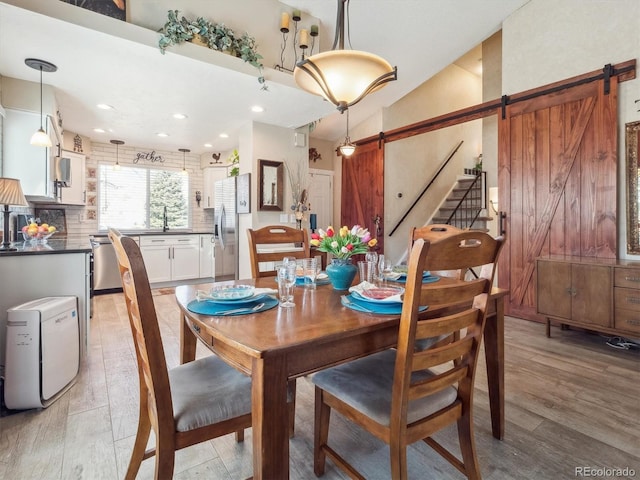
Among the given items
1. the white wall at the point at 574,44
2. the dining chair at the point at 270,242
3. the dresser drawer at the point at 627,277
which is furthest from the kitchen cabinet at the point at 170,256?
the dresser drawer at the point at 627,277

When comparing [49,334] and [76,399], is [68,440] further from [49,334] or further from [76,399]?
[49,334]

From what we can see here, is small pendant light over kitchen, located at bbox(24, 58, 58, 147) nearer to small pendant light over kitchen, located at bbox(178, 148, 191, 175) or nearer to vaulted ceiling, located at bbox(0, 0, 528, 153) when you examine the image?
vaulted ceiling, located at bbox(0, 0, 528, 153)

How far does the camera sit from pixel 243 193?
190 inches

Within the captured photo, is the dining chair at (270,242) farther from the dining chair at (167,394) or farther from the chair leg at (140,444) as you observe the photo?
the chair leg at (140,444)

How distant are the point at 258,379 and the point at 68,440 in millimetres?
1458

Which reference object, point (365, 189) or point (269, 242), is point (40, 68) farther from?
point (365, 189)

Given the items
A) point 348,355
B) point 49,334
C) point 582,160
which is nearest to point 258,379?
point 348,355

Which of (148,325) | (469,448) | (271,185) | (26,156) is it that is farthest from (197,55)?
(469,448)

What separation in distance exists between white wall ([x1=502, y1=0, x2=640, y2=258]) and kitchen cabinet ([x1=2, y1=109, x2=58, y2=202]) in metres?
5.14

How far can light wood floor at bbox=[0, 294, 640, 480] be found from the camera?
147 centimetres

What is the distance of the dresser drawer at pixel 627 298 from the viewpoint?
2.66 m

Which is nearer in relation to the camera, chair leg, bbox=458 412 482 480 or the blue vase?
chair leg, bbox=458 412 482 480

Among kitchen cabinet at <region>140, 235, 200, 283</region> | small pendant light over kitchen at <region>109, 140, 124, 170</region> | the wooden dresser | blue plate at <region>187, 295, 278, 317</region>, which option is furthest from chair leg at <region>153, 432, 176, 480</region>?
small pendant light over kitchen at <region>109, 140, 124, 170</region>

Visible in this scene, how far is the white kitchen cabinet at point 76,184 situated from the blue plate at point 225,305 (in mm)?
4804
